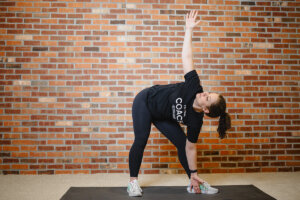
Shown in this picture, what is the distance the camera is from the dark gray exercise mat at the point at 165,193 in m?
1.93

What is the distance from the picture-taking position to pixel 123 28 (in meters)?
2.75

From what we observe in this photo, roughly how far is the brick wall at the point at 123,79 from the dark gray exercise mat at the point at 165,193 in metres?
0.55

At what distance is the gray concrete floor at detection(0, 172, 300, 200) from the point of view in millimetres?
2057

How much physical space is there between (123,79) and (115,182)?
1.16 m

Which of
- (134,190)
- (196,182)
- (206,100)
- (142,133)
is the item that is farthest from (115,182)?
(206,100)

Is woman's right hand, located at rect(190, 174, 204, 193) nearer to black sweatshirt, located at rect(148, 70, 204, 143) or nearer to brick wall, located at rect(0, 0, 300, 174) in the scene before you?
black sweatshirt, located at rect(148, 70, 204, 143)

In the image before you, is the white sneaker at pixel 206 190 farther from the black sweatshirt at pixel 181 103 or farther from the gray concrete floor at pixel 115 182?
the black sweatshirt at pixel 181 103

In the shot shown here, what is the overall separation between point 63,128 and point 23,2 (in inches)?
61.6

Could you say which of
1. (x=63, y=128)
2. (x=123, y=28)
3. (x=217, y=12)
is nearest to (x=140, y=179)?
(x=63, y=128)

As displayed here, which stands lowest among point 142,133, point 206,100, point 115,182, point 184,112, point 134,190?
point 115,182

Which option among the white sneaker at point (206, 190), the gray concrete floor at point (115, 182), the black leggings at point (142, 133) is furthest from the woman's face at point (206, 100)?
the gray concrete floor at point (115, 182)

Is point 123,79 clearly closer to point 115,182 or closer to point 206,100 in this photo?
point 115,182

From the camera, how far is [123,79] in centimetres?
274

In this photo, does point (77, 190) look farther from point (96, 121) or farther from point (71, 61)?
point (71, 61)
